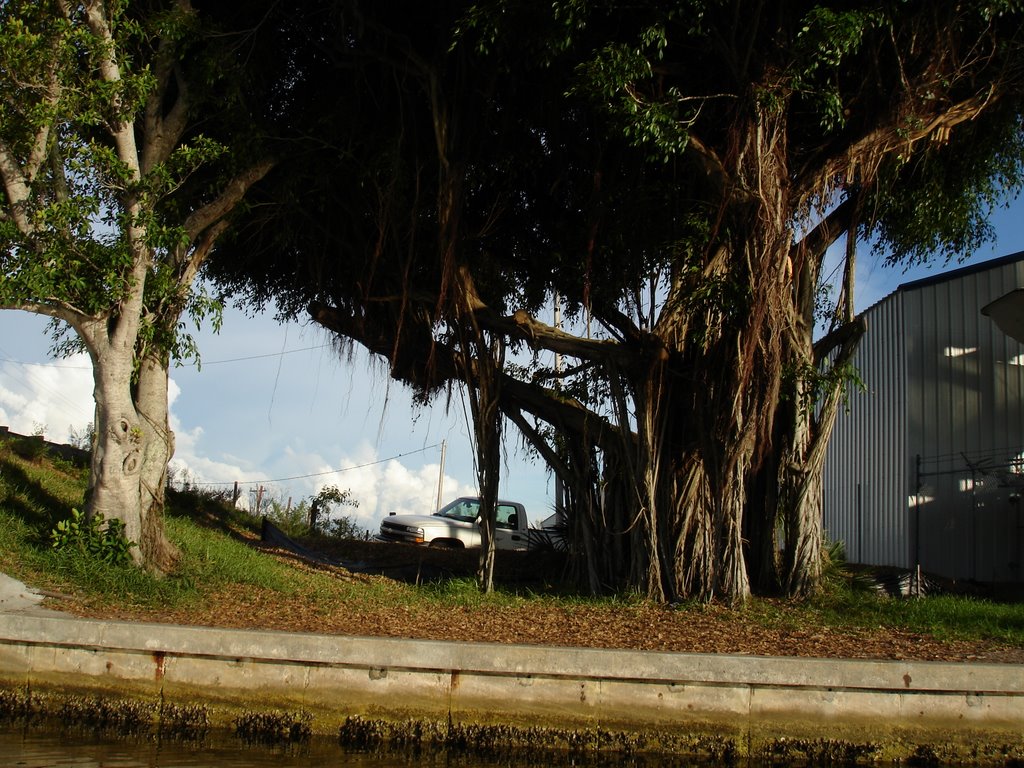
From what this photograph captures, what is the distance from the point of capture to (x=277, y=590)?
11102 mm

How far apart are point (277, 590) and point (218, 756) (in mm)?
4336

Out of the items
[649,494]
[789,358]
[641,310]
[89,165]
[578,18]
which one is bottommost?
[649,494]

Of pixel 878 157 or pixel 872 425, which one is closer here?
pixel 878 157

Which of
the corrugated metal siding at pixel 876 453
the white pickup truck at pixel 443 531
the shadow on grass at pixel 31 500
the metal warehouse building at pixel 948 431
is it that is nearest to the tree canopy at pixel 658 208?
the shadow on grass at pixel 31 500

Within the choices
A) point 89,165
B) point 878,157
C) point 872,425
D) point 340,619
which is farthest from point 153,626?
point 872,425

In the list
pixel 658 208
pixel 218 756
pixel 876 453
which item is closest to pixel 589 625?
pixel 218 756

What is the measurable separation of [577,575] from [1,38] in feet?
28.5

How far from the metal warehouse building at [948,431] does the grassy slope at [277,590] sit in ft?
17.4

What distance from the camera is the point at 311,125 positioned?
12086mm

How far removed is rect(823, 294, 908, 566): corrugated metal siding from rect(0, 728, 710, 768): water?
12.5m

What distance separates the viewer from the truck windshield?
73.6 ft

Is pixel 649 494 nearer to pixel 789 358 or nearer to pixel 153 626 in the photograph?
pixel 789 358

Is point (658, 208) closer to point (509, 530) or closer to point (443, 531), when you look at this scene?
point (443, 531)

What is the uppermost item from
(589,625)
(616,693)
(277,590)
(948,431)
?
(948,431)
